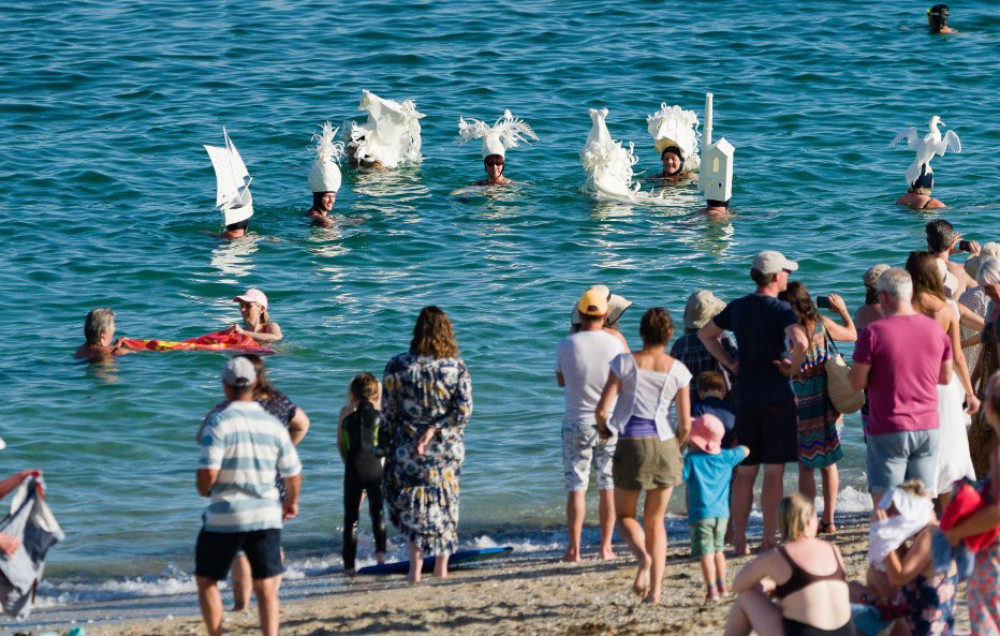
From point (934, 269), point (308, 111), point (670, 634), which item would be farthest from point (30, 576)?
point (308, 111)

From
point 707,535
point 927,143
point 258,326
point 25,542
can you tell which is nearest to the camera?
point 25,542

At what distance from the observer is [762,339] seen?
298 inches

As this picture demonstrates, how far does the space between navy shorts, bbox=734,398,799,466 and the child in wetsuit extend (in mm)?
1935

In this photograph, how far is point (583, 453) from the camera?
7902 millimetres

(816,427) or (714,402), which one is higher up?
(714,402)

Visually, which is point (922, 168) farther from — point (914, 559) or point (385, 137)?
point (914, 559)

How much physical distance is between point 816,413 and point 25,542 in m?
3.94

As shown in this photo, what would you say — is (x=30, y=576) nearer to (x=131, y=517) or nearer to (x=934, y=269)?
(x=131, y=517)

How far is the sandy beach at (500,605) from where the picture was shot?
692 cm

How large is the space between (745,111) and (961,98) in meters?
3.07

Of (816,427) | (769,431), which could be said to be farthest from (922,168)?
(769,431)

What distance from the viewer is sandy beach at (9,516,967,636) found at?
692 centimetres

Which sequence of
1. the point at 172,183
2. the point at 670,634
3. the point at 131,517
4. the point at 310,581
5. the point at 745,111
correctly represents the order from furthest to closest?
the point at 745,111 < the point at 172,183 < the point at 131,517 < the point at 310,581 < the point at 670,634

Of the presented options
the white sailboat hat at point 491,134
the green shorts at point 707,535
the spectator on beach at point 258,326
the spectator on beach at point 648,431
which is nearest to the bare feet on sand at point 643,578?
the spectator on beach at point 648,431
